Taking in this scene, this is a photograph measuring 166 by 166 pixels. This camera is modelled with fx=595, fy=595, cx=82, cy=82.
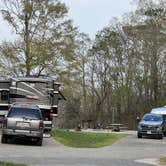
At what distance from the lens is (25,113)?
29.3m

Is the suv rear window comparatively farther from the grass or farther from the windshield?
the windshield

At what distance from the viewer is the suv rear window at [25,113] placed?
1146 inches

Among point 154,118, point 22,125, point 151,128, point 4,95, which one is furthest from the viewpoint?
point 154,118

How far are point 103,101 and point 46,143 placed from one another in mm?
53883

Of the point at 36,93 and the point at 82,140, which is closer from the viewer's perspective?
the point at 36,93

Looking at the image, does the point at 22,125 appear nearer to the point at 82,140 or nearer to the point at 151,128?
the point at 82,140

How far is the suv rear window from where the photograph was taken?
2910 cm

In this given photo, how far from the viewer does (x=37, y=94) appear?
35.6 m

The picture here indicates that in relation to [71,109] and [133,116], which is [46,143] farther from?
[71,109]

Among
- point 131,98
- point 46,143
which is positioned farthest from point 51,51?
point 131,98

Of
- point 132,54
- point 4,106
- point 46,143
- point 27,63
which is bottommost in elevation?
point 46,143

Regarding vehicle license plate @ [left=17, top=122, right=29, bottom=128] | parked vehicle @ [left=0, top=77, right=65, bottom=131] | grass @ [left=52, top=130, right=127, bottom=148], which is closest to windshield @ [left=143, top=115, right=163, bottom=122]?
grass @ [left=52, top=130, right=127, bottom=148]

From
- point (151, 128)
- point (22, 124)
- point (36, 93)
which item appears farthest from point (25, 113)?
point (151, 128)

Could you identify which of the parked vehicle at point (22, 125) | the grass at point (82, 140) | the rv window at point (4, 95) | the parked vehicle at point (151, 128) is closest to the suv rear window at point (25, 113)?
the parked vehicle at point (22, 125)
